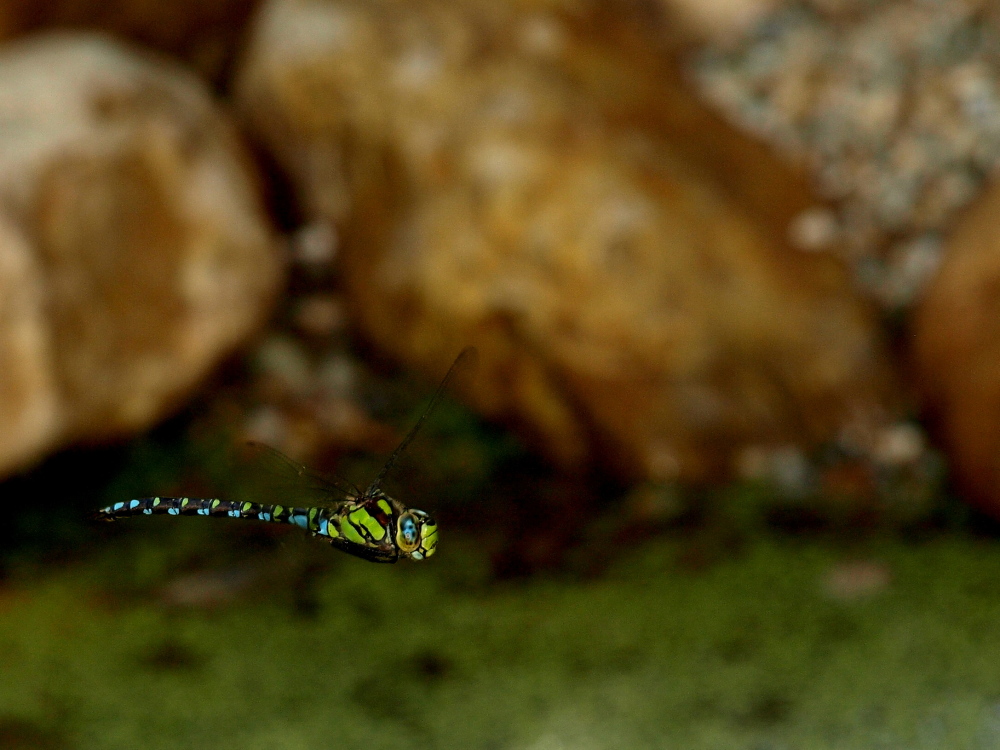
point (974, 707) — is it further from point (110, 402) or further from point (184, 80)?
point (184, 80)

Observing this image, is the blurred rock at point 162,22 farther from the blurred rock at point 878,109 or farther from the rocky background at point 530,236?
the blurred rock at point 878,109

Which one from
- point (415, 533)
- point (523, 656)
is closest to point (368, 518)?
point (415, 533)

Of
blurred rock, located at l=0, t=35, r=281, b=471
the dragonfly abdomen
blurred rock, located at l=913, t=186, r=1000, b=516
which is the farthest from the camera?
blurred rock, located at l=0, t=35, r=281, b=471

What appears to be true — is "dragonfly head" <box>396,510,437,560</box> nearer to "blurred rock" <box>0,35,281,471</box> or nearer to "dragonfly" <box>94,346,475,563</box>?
"dragonfly" <box>94,346,475,563</box>

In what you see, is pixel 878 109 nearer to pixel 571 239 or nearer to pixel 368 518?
pixel 571 239

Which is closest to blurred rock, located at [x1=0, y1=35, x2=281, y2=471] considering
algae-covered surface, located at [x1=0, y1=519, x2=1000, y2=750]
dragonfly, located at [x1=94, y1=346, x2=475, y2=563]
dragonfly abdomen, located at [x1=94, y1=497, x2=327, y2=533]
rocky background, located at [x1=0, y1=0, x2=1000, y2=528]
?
rocky background, located at [x1=0, y1=0, x2=1000, y2=528]

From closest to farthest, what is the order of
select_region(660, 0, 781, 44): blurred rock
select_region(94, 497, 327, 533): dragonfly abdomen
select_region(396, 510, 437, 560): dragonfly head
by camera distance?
select_region(396, 510, 437, 560): dragonfly head < select_region(94, 497, 327, 533): dragonfly abdomen < select_region(660, 0, 781, 44): blurred rock

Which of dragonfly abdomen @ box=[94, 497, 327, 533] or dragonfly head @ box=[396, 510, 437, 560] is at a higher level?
dragonfly head @ box=[396, 510, 437, 560]

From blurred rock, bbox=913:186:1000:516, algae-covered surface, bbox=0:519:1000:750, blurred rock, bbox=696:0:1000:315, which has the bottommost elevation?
algae-covered surface, bbox=0:519:1000:750
